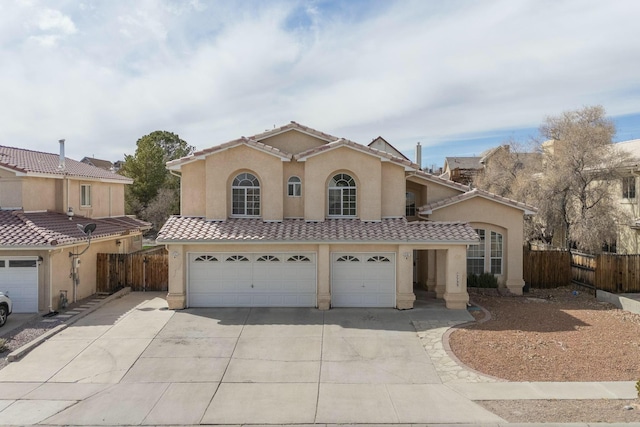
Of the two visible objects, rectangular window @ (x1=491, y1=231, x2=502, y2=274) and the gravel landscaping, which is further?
rectangular window @ (x1=491, y1=231, x2=502, y2=274)

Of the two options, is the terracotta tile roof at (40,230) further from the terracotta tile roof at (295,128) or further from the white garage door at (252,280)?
the terracotta tile roof at (295,128)

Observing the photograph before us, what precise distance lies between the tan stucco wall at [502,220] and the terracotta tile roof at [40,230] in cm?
1437

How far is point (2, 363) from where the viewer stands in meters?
11.7

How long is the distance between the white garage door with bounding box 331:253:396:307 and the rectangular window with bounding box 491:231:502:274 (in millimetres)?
5408

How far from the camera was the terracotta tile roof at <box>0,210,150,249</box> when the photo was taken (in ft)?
52.4

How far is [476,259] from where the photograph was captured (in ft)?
63.6

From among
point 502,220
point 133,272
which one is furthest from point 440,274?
point 133,272

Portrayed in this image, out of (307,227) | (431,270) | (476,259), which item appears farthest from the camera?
(476,259)

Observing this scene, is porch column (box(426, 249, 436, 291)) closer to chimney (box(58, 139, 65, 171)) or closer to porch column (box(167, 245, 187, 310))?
porch column (box(167, 245, 187, 310))

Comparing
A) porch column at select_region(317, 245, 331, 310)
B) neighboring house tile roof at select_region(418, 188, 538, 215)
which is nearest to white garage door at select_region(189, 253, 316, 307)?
porch column at select_region(317, 245, 331, 310)

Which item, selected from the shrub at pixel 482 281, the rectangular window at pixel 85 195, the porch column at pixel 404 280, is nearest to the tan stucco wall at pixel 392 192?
the porch column at pixel 404 280

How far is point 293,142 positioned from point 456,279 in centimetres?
843

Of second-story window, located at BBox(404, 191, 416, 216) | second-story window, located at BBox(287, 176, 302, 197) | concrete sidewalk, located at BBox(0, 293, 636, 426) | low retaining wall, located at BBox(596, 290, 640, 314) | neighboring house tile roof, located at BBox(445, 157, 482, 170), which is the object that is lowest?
concrete sidewalk, located at BBox(0, 293, 636, 426)

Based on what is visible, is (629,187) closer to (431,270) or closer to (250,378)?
(431,270)
